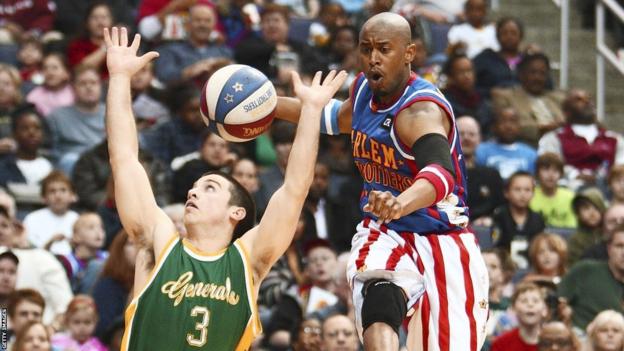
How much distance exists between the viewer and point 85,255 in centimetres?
1171

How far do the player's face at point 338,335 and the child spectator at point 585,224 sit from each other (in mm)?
3272

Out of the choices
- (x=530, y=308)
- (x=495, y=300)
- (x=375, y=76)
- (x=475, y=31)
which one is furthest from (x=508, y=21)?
(x=375, y=76)

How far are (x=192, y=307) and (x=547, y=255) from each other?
6.03 meters

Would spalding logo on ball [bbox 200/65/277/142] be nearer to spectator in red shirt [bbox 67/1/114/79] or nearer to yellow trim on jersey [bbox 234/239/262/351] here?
yellow trim on jersey [bbox 234/239/262/351]

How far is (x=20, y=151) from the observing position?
41.8 feet

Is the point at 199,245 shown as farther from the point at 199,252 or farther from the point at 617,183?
the point at 617,183

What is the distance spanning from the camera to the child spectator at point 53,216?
12016 mm

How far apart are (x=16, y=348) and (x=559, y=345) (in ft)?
13.0

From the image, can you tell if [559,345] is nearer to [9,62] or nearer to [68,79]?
[68,79]

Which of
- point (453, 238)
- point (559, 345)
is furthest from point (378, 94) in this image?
point (559, 345)

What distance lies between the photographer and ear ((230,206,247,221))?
719cm

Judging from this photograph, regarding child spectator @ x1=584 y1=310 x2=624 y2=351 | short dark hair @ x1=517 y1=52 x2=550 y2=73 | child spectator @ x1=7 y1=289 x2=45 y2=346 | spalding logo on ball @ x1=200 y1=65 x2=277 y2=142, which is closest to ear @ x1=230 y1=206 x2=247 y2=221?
Result: spalding logo on ball @ x1=200 y1=65 x2=277 y2=142

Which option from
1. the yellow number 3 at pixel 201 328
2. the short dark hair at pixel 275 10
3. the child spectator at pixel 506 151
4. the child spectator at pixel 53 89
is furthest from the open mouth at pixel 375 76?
the short dark hair at pixel 275 10

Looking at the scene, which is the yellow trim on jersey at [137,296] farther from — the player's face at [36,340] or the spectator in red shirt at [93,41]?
the spectator in red shirt at [93,41]
